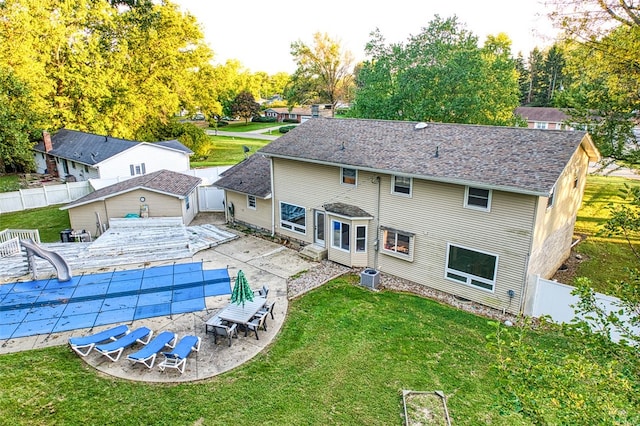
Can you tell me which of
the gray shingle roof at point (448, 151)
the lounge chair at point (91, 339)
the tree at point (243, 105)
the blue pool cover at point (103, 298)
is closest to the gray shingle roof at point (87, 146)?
the blue pool cover at point (103, 298)

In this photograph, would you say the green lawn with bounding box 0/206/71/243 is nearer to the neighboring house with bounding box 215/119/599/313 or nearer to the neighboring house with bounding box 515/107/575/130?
the neighboring house with bounding box 215/119/599/313

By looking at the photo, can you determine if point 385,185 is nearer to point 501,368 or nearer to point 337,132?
point 337,132

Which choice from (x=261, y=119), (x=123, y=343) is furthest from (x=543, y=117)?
(x=123, y=343)

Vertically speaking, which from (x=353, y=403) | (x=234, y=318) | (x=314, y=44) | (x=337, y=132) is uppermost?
(x=314, y=44)

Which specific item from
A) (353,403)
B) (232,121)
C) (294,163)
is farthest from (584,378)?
(232,121)

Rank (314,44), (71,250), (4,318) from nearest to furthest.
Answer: (4,318)
(71,250)
(314,44)

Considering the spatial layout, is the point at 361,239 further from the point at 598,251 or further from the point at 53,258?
the point at 598,251

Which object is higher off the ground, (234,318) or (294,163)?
(294,163)

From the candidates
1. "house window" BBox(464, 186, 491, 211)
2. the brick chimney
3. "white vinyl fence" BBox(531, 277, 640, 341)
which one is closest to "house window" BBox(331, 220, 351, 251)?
"house window" BBox(464, 186, 491, 211)
